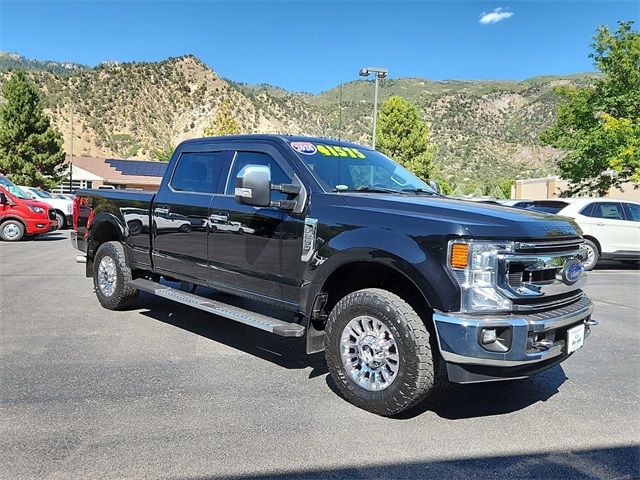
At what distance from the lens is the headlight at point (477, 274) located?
3.38 meters

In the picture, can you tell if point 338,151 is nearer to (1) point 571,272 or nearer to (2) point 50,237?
(1) point 571,272

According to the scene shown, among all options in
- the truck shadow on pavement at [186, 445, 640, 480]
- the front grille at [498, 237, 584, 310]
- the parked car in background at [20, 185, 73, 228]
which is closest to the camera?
the truck shadow on pavement at [186, 445, 640, 480]

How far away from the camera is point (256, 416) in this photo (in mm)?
3691

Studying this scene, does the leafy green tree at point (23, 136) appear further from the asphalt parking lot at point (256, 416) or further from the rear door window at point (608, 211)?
the rear door window at point (608, 211)

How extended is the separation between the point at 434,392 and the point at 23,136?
127 ft

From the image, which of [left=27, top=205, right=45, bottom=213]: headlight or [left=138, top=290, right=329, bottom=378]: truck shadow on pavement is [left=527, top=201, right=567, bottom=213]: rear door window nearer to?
[left=138, top=290, right=329, bottom=378]: truck shadow on pavement

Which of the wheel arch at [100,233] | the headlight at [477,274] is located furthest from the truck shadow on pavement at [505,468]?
the wheel arch at [100,233]

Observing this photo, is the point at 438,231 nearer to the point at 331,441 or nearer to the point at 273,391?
the point at 331,441

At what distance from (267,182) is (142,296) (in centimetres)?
431

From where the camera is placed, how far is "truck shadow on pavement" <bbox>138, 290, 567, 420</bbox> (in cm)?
400

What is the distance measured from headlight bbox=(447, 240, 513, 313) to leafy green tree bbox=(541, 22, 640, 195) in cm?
1632

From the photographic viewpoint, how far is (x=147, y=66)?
9606cm

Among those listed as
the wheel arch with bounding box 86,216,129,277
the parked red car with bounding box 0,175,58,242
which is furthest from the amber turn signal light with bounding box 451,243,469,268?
the parked red car with bounding box 0,175,58,242

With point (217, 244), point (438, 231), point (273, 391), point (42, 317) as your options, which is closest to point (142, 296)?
point (42, 317)
